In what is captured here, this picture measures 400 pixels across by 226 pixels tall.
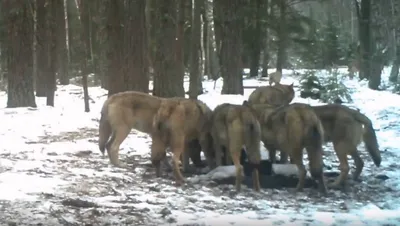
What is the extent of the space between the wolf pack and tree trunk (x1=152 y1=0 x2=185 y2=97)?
17.0ft

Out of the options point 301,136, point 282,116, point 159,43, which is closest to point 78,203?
point 301,136

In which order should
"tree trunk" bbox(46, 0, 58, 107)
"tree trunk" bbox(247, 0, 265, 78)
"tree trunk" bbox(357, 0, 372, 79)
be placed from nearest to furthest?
"tree trunk" bbox(46, 0, 58, 107)
"tree trunk" bbox(247, 0, 265, 78)
"tree trunk" bbox(357, 0, 372, 79)

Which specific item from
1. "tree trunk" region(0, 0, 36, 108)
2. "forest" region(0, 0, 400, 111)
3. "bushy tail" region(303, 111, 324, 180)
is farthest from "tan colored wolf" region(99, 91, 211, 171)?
"tree trunk" region(0, 0, 36, 108)

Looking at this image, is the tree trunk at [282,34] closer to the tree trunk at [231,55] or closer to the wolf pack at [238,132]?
the tree trunk at [231,55]

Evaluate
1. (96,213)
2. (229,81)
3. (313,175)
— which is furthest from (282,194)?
(229,81)

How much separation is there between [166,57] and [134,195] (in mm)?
8203

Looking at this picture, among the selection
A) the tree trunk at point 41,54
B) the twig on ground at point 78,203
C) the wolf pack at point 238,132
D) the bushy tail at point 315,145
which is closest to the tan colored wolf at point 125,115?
the wolf pack at point 238,132

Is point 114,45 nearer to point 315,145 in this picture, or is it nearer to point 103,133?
point 103,133

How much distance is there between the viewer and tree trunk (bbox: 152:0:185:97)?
50.8 ft

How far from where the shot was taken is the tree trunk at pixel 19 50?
54.5 ft

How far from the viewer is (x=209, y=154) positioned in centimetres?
1036

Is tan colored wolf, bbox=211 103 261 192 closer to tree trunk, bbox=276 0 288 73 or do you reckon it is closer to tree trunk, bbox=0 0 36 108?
tree trunk, bbox=0 0 36 108

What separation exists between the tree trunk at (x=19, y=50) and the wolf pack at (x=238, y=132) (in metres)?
7.11

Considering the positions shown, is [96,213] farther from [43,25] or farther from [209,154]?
[43,25]
